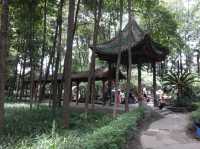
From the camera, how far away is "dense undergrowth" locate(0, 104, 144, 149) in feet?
17.1

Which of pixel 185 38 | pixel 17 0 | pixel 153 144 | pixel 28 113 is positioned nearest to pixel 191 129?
pixel 153 144

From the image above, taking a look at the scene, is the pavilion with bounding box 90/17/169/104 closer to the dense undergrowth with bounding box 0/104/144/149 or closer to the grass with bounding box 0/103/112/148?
the dense undergrowth with bounding box 0/104/144/149

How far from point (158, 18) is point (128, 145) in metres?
16.0

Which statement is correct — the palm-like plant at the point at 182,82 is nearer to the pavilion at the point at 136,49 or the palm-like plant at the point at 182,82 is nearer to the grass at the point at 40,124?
the pavilion at the point at 136,49

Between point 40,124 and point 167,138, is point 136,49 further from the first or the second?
point 167,138

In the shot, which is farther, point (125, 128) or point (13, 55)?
point (13, 55)

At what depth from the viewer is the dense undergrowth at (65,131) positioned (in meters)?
5.23

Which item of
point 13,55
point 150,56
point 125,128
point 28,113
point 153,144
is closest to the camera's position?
point 125,128

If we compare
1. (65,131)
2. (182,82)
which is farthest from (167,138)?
(182,82)

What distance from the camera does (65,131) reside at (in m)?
9.00

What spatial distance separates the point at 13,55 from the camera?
28.5m

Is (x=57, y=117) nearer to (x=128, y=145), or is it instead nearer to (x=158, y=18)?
(x=128, y=145)

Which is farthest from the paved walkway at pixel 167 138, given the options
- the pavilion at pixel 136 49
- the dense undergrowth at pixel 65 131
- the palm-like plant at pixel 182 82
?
the palm-like plant at pixel 182 82

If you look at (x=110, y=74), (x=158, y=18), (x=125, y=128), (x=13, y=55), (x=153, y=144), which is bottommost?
(x=153, y=144)
